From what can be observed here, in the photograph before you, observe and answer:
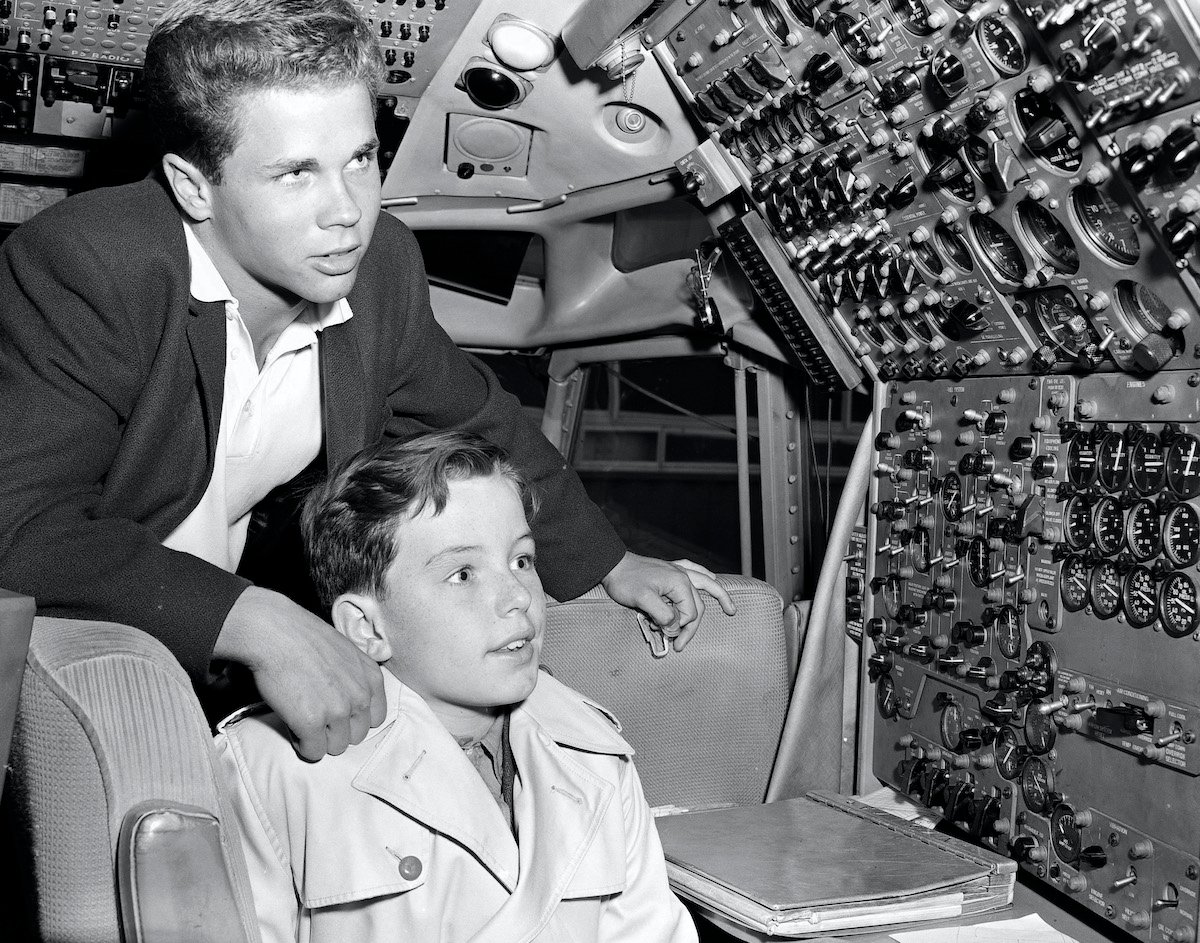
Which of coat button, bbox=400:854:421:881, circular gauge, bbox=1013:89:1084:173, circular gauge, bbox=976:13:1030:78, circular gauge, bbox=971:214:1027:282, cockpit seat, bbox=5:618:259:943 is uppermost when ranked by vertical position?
circular gauge, bbox=976:13:1030:78

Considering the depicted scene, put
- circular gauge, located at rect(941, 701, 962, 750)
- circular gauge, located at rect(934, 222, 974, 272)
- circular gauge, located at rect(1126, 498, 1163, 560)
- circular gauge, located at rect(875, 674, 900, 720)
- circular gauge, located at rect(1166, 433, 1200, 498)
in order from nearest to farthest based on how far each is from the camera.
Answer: circular gauge, located at rect(1166, 433, 1200, 498) → circular gauge, located at rect(1126, 498, 1163, 560) → circular gauge, located at rect(934, 222, 974, 272) → circular gauge, located at rect(941, 701, 962, 750) → circular gauge, located at rect(875, 674, 900, 720)

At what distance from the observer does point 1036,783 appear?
2.47 metres

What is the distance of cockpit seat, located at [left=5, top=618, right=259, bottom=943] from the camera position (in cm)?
110

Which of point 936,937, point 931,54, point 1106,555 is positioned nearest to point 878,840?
point 936,937

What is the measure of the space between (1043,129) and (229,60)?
4.24ft

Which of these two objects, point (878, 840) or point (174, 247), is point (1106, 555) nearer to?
point (878, 840)

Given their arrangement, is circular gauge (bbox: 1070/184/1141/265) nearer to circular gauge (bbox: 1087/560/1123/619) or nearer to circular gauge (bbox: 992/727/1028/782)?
circular gauge (bbox: 1087/560/1123/619)

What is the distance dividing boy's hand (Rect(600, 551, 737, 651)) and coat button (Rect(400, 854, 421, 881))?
0.80 m

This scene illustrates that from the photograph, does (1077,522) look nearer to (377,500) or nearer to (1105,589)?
(1105,589)

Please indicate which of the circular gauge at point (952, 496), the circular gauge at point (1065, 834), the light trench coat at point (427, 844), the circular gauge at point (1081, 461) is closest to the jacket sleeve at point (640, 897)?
the light trench coat at point (427, 844)

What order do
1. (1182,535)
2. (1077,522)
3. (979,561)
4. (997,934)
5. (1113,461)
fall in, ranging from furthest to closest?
(979,561)
(1077,522)
(1113,461)
(1182,535)
(997,934)

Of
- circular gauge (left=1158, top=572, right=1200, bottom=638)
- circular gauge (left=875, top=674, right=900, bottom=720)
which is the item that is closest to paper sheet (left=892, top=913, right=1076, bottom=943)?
circular gauge (left=1158, top=572, right=1200, bottom=638)

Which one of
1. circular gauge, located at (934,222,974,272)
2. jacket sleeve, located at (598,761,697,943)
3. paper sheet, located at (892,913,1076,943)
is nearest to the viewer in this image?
jacket sleeve, located at (598,761,697,943)

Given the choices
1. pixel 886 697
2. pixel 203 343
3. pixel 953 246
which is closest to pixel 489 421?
pixel 203 343
